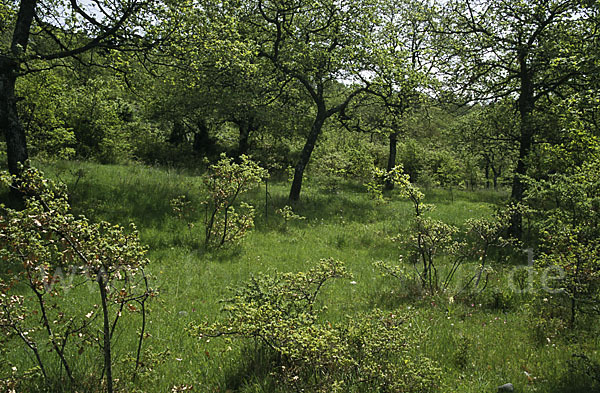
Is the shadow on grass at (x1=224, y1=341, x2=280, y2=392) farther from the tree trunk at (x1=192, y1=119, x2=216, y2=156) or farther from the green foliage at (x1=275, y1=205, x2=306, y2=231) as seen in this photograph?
the tree trunk at (x1=192, y1=119, x2=216, y2=156)

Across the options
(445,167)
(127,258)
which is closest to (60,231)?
(127,258)

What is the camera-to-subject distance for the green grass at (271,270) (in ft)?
14.0

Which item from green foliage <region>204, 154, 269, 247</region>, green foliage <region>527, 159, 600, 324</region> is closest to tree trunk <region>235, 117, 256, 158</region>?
green foliage <region>204, 154, 269, 247</region>

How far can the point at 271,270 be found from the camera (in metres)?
8.49

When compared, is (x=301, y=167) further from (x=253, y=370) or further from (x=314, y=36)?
(x=253, y=370)

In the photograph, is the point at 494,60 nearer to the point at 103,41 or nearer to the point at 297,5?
the point at 297,5

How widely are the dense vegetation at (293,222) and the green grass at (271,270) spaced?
5 cm

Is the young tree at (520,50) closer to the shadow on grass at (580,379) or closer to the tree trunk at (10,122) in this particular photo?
the shadow on grass at (580,379)

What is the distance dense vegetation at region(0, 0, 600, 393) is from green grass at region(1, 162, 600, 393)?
0.05m

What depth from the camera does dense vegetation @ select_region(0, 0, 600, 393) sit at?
3.78m

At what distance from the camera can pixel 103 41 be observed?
952 cm

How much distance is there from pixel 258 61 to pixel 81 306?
13.1 metres

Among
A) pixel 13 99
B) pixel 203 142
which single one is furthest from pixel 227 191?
pixel 203 142

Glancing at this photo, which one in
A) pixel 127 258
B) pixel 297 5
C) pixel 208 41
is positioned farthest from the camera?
pixel 297 5
